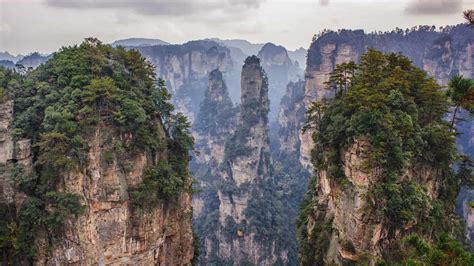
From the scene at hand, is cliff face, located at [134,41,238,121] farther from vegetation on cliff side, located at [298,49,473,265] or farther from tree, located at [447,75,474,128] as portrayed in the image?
tree, located at [447,75,474,128]

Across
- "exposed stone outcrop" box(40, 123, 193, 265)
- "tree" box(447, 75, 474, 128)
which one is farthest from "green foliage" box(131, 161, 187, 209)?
"tree" box(447, 75, 474, 128)

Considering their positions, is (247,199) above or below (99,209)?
below

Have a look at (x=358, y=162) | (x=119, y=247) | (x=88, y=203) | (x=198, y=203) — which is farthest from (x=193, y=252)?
(x=198, y=203)

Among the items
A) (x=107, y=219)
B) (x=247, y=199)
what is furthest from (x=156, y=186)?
(x=247, y=199)

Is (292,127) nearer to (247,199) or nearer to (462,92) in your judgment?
(247,199)

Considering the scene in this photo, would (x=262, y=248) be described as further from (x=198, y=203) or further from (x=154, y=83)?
(x=154, y=83)
